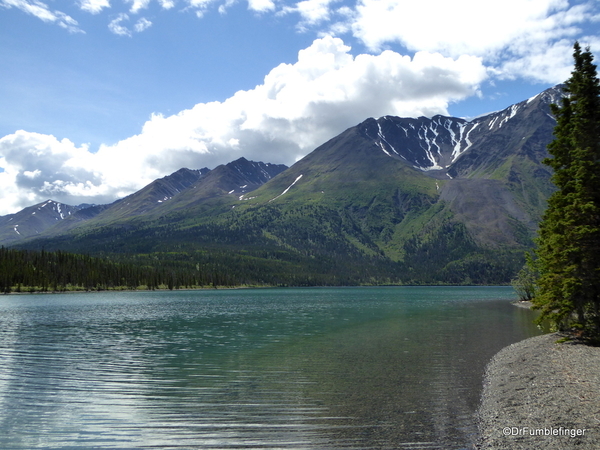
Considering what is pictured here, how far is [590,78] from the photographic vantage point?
38562 mm

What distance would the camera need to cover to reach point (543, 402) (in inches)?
910

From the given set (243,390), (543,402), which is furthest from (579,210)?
(243,390)

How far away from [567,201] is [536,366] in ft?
55.3

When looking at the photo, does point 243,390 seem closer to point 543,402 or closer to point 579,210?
point 543,402

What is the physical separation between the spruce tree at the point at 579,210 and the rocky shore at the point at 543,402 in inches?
195

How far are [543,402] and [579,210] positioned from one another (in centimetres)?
2136

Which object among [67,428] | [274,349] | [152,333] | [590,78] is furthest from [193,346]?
[590,78]

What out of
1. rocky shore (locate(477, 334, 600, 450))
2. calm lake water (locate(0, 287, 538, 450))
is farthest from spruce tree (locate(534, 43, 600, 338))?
calm lake water (locate(0, 287, 538, 450))

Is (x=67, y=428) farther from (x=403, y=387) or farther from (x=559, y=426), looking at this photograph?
(x=559, y=426)

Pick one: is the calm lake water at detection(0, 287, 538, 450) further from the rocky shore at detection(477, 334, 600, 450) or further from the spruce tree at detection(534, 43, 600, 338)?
the spruce tree at detection(534, 43, 600, 338)

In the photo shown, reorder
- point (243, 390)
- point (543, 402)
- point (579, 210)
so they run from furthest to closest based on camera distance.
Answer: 1. point (579, 210)
2. point (243, 390)
3. point (543, 402)

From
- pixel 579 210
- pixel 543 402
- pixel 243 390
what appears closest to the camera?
pixel 543 402

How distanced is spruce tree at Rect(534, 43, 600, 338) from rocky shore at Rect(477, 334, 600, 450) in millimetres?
4960

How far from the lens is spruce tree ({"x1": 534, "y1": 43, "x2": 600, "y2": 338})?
35969 mm
